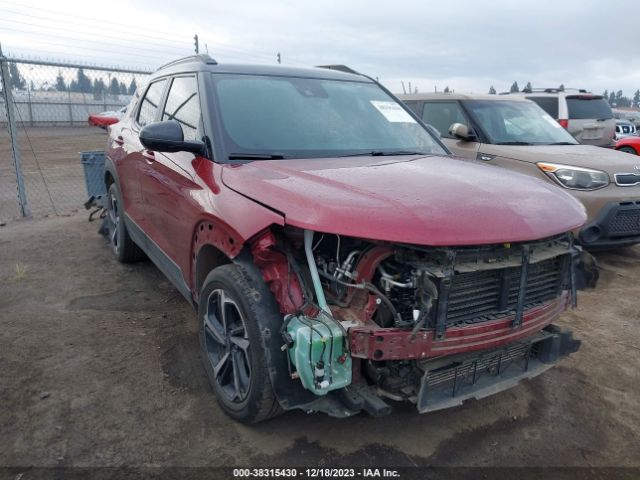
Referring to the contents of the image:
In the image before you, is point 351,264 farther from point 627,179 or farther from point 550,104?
point 550,104

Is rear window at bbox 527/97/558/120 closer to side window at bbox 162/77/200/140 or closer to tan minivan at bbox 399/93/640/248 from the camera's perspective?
tan minivan at bbox 399/93/640/248

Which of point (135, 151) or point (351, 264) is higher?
point (135, 151)

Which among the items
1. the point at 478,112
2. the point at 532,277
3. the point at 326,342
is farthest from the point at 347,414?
the point at 478,112

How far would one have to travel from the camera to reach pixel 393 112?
4055 mm

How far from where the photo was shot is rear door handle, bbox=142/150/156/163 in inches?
159

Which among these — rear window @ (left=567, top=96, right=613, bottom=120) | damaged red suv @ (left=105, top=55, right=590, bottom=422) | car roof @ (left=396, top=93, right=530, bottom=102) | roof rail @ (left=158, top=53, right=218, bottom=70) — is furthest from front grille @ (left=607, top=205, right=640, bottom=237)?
rear window @ (left=567, top=96, right=613, bottom=120)

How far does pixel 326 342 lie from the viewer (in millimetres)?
2289

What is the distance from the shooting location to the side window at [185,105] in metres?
3.48

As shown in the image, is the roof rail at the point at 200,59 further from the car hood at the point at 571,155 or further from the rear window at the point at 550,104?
the rear window at the point at 550,104

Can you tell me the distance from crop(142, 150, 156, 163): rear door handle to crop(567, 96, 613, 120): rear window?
A: 836 centimetres

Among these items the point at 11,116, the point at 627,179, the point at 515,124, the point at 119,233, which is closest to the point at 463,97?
the point at 515,124

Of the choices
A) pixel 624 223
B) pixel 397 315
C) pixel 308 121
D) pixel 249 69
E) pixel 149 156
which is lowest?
pixel 624 223

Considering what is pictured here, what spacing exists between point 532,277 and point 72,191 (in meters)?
10.2

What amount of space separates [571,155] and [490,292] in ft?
14.0
